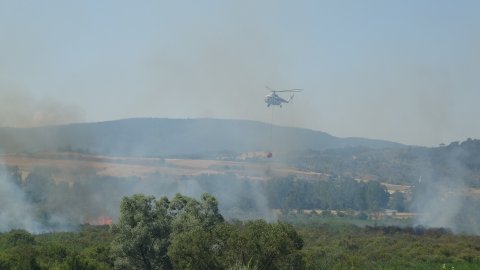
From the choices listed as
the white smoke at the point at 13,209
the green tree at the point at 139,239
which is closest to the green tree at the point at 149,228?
the green tree at the point at 139,239

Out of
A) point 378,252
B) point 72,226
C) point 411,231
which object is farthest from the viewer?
point 411,231

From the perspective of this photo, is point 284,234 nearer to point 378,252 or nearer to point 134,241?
point 134,241

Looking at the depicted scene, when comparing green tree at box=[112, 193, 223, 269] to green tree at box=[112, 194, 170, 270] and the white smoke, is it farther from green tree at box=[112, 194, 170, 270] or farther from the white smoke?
the white smoke

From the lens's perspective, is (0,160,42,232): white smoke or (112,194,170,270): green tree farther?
(0,160,42,232): white smoke

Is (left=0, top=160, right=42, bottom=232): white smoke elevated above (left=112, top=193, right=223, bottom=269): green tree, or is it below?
below

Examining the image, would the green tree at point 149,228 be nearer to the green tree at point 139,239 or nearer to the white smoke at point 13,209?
the green tree at point 139,239

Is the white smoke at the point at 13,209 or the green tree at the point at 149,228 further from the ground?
the green tree at the point at 149,228

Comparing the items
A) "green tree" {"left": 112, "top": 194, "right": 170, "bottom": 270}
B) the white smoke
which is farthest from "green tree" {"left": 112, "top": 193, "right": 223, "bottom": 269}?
the white smoke

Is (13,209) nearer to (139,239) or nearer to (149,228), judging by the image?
(149,228)

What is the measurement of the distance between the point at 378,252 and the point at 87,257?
78.4 metres

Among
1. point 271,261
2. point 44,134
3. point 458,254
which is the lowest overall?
point 458,254

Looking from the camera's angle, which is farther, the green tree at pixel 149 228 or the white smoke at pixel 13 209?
the white smoke at pixel 13 209

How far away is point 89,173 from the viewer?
189 metres

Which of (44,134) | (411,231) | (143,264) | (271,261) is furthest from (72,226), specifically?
(271,261)
